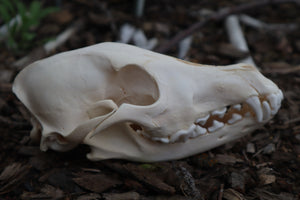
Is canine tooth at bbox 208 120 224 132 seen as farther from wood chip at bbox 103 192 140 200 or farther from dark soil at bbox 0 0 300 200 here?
wood chip at bbox 103 192 140 200

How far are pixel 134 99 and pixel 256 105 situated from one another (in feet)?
2.22

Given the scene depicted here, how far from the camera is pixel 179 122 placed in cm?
158

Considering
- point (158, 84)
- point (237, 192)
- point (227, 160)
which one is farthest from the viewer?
point (227, 160)

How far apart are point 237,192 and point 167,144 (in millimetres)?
457

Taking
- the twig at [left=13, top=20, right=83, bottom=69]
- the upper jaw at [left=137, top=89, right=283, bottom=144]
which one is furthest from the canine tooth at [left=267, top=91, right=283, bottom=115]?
the twig at [left=13, top=20, right=83, bottom=69]

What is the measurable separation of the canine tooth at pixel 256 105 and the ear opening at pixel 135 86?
51 centimetres

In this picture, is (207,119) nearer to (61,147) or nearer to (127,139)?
(127,139)

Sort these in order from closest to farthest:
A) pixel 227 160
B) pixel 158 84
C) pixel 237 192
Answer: pixel 158 84, pixel 237 192, pixel 227 160

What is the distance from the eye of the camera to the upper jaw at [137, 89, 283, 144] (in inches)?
63.7

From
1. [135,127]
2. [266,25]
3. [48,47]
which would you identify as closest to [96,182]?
[135,127]

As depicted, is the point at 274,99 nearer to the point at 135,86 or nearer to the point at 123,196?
the point at 135,86

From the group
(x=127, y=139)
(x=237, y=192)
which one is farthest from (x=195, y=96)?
(x=237, y=192)

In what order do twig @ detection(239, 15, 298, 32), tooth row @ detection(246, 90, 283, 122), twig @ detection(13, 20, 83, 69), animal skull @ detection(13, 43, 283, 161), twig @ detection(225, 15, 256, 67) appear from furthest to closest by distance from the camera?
twig @ detection(239, 15, 298, 32), twig @ detection(225, 15, 256, 67), twig @ detection(13, 20, 83, 69), tooth row @ detection(246, 90, 283, 122), animal skull @ detection(13, 43, 283, 161)

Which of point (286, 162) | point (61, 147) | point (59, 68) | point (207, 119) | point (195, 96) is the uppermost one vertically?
point (59, 68)
